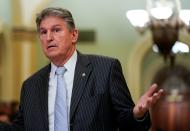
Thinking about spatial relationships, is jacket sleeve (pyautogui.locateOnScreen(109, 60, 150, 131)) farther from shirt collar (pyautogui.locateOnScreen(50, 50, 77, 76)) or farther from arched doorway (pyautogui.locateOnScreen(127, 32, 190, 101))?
arched doorway (pyautogui.locateOnScreen(127, 32, 190, 101))

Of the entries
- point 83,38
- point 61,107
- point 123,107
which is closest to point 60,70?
point 61,107

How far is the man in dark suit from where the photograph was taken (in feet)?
7.20

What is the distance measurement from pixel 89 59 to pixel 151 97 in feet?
1.34

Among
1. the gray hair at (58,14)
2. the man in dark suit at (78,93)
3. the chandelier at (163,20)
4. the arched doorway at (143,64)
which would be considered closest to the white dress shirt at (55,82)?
the man in dark suit at (78,93)

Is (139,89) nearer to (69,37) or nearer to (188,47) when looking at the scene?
(188,47)

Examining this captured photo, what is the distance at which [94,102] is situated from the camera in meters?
2.22

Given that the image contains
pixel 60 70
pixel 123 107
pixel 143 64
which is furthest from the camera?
pixel 143 64

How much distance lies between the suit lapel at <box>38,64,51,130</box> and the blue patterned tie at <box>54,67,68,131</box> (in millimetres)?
54

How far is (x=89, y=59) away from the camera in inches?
93.8

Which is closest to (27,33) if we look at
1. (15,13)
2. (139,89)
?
(15,13)

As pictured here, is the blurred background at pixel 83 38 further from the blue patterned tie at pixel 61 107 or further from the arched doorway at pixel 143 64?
the blue patterned tie at pixel 61 107

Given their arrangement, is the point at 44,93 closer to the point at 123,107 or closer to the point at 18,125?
the point at 18,125

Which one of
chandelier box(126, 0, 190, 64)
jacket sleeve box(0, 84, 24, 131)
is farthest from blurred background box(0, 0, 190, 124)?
jacket sleeve box(0, 84, 24, 131)

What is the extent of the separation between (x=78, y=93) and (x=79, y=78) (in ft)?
0.27
